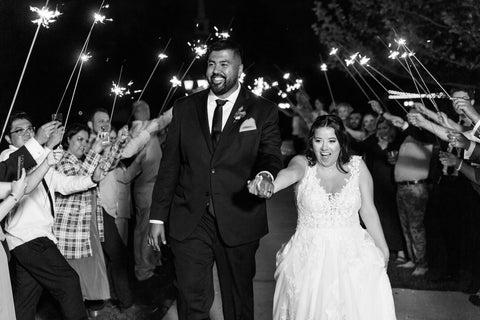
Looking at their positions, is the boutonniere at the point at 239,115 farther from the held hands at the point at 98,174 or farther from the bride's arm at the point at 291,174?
the held hands at the point at 98,174

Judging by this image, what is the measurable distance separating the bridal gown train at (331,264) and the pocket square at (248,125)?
2.15ft

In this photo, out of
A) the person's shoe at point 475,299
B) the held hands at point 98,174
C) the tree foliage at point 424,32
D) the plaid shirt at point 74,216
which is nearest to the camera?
the held hands at point 98,174

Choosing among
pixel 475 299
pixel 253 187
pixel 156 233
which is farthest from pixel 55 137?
pixel 475 299

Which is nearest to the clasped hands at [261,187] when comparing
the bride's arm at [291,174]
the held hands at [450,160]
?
the bride's arm at [291,174]

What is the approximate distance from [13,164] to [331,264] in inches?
99.9

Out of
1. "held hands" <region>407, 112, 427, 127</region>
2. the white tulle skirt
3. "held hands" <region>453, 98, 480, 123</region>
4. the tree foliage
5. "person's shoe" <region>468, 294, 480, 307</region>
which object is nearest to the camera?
the white tulle skirt

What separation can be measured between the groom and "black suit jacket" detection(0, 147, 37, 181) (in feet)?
3.35

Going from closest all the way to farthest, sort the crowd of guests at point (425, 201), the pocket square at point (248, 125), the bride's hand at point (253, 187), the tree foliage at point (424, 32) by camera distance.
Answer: the bride's hand at point (253, 187) < the pocket square at point (248, 125) < the crowd of guests at point (425, 201) < the tree foliage at point (424, 32)

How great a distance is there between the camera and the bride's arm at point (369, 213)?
5.48 metres

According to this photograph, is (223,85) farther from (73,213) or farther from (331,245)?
(73,213)

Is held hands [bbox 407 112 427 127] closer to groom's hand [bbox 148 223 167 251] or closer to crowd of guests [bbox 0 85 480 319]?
crowd of guests [bbox 0 85 480 319]

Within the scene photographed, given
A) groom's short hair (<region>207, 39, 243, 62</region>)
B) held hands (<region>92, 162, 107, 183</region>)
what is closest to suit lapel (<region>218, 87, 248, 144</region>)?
groom's short hair (<region>207, 39, 243, 62</region>)

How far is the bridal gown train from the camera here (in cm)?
513

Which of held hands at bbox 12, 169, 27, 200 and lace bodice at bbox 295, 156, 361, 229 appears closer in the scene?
held hands at bbox 12, 169, 27, 200
